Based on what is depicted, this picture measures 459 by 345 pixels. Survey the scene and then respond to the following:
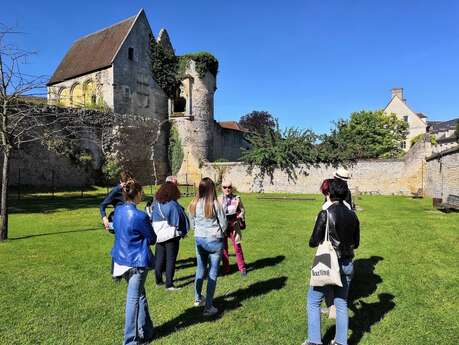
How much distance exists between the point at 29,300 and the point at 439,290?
5.76 meters

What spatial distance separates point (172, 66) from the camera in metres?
33.6

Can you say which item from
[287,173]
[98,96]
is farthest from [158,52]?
[287,173]

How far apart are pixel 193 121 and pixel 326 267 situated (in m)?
30.0

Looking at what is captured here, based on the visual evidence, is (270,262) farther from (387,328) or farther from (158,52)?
(158,52)

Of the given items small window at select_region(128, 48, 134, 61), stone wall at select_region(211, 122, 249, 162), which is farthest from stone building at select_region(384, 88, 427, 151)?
small window at select_region(128, 48, 134, 61)

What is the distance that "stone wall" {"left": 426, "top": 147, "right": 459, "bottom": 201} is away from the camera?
57.1ft

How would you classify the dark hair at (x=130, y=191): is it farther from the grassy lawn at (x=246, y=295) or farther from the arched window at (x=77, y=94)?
the arched window at (x=77, y=94)

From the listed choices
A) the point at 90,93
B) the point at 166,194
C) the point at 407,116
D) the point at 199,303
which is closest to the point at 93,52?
the point at 90,93

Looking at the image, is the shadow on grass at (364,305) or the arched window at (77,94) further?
the arched window at (77,94)

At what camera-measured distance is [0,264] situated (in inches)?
280

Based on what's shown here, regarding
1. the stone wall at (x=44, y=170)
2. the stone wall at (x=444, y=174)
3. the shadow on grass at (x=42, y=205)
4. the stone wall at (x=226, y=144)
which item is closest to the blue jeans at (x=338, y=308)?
the shadow on grass at (x=42, y=205)

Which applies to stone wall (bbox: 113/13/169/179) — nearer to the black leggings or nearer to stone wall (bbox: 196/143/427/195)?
stone wall (bbox: 196/143/427/195)

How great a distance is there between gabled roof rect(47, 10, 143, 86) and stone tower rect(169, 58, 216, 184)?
5.91 meters

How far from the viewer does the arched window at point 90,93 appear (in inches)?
1181
